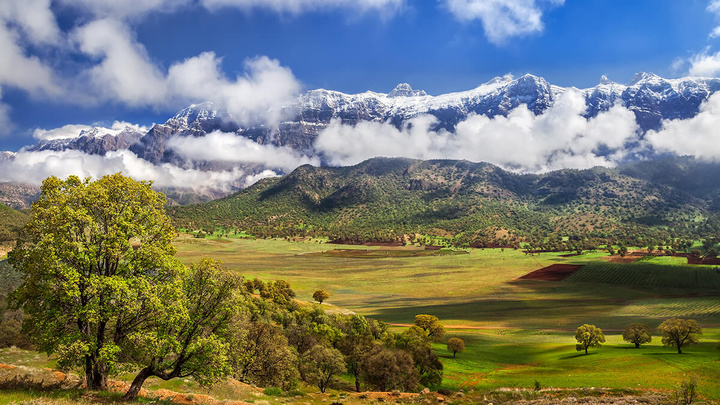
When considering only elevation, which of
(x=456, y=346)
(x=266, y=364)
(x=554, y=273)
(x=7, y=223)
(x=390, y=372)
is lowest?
(x=554, y=273)

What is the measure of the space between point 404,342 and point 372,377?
9241 millimetres

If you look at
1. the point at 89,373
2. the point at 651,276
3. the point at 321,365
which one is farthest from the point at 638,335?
the point at 651,276

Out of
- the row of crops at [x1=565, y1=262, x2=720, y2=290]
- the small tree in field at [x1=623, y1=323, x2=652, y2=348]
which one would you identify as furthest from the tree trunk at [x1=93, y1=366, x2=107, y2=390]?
the row of crops at [x1=565, y1=262, x2=720, y2=290]

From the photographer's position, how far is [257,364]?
119 ft

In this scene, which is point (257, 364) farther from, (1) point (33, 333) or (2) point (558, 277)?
(2) point (558, 277)

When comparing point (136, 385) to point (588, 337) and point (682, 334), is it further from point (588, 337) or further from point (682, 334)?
point (682, 334)

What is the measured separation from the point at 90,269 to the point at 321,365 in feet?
93.9

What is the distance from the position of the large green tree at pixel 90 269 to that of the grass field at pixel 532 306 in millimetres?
37340

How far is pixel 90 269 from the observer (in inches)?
676

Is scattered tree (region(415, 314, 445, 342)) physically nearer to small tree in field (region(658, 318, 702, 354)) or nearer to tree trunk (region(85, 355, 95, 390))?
small tree in field (region(658, 318, 702, 354))

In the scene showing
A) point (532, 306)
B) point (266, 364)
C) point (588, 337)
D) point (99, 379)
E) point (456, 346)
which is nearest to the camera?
point (99, 379)

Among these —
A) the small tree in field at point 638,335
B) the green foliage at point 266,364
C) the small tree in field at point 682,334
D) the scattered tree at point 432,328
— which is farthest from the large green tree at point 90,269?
the small tree in field at point 638,335

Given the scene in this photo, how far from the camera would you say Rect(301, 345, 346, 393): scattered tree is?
3888cm

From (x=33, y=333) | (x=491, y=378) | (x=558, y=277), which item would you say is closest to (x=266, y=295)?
(x=491, y=378)
